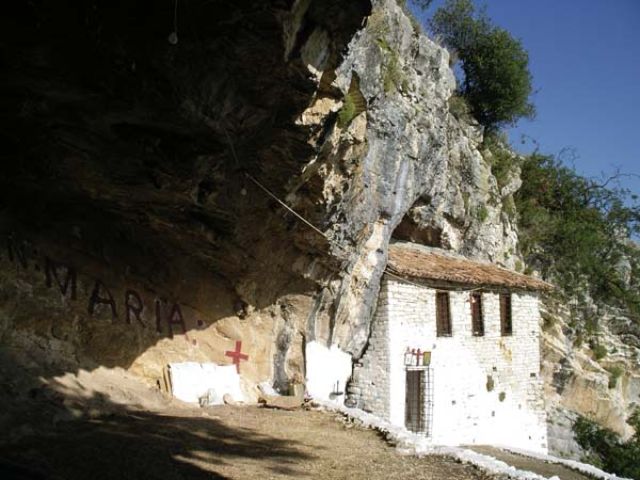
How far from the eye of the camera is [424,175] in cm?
1533

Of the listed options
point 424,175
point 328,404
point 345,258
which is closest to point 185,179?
point 345,258

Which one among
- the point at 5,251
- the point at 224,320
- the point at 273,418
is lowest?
the point at 273,418

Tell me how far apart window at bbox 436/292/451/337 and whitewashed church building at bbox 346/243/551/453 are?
29mm

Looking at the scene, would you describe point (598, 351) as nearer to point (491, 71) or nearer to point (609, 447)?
point (609, 447)

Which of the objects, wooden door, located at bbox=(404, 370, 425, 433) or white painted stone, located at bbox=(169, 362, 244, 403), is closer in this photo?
white painted stone, located at bbox=(169, 362, 244, 403)

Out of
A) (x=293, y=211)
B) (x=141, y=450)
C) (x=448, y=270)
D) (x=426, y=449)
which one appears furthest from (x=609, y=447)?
(x=141, y=450)

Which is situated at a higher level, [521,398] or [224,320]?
[224,320]

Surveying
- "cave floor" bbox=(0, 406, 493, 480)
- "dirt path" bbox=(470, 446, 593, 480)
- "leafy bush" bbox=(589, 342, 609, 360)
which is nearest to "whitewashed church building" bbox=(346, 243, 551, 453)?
"dirt path" bbox=(470, 446, 593, 480)

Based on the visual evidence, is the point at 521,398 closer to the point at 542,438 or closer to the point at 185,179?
the point at 542,438

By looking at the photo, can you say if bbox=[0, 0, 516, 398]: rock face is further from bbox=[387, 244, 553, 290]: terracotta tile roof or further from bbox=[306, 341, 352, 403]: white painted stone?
bbox=[387, 244, 553, 290]: terracotta tile roof

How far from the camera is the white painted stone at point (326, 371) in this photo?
12752 mm

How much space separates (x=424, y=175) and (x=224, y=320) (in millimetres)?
7180

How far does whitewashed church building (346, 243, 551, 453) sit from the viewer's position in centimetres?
1434

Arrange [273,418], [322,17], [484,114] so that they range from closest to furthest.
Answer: [322,17], [273,418], [484,114]
